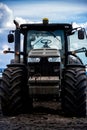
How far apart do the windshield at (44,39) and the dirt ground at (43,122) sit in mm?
1771

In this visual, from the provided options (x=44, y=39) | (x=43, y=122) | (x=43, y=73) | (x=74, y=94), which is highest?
(x=44, y=39)

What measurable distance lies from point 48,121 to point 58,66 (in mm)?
1957

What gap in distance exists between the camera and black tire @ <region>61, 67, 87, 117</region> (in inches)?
384

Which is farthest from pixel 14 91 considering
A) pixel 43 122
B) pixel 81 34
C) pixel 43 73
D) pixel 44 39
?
pixel 81 34

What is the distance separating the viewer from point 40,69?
10.5 m

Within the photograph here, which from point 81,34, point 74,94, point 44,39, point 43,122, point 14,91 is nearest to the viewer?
point 43,122

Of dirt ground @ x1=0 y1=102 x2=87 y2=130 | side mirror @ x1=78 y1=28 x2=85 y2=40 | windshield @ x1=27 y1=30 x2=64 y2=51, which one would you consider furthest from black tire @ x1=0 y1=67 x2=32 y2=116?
side mirror @ x1=78 y1=28 x2=85 y2=40

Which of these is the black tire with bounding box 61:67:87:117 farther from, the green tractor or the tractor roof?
the tractor roof

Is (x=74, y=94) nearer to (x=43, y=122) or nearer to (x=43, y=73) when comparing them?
(x=43, y=73)

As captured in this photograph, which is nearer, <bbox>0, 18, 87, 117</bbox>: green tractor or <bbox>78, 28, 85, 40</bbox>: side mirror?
<bbox>0, 18, 87, 117</bbox>: green tractor

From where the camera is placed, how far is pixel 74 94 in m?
9.76

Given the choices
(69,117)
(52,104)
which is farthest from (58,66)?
(52,104)

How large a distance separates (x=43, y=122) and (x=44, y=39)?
11.0 ft

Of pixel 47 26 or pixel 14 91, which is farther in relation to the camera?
pixel 47 26
